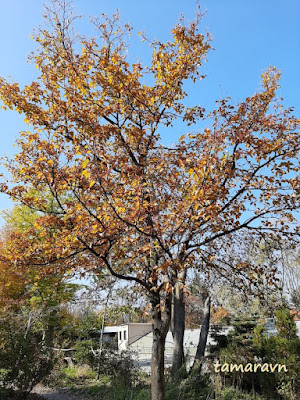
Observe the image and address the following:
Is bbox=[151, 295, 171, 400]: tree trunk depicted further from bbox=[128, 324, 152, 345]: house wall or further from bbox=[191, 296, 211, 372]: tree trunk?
bbox=[128, 324, 152, 345]: house wall

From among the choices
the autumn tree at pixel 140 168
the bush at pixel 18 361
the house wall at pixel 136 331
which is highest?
the autumn tree at pixel 140 168

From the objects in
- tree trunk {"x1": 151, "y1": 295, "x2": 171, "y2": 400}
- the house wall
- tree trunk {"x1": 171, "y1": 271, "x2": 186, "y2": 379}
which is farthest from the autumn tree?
the house wall

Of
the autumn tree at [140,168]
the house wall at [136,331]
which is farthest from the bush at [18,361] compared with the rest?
the house wall at [136,331]

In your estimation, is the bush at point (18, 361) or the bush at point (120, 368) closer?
the bush at point (18, 361)

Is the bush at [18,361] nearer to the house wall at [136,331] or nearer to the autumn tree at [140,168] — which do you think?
the autumn tree at [140,168]

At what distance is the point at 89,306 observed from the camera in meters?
6.98

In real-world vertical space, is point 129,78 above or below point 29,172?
above

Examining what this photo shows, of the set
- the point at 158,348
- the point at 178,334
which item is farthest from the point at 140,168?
the point at 178,334

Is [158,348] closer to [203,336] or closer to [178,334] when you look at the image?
[178,334]

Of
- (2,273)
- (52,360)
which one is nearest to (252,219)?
(52,360)

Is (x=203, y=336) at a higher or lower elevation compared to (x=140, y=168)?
lower

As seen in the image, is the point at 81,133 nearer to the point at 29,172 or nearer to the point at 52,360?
the point at 29,172

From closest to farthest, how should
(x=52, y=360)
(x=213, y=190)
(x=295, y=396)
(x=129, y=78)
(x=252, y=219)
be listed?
1. (x=213, y=190)
2. (x=252, y=219)
3. (x=129, y=78)
4. (x=295, y=396)
5. (x=52, y=360)

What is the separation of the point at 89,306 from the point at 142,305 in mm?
1211
